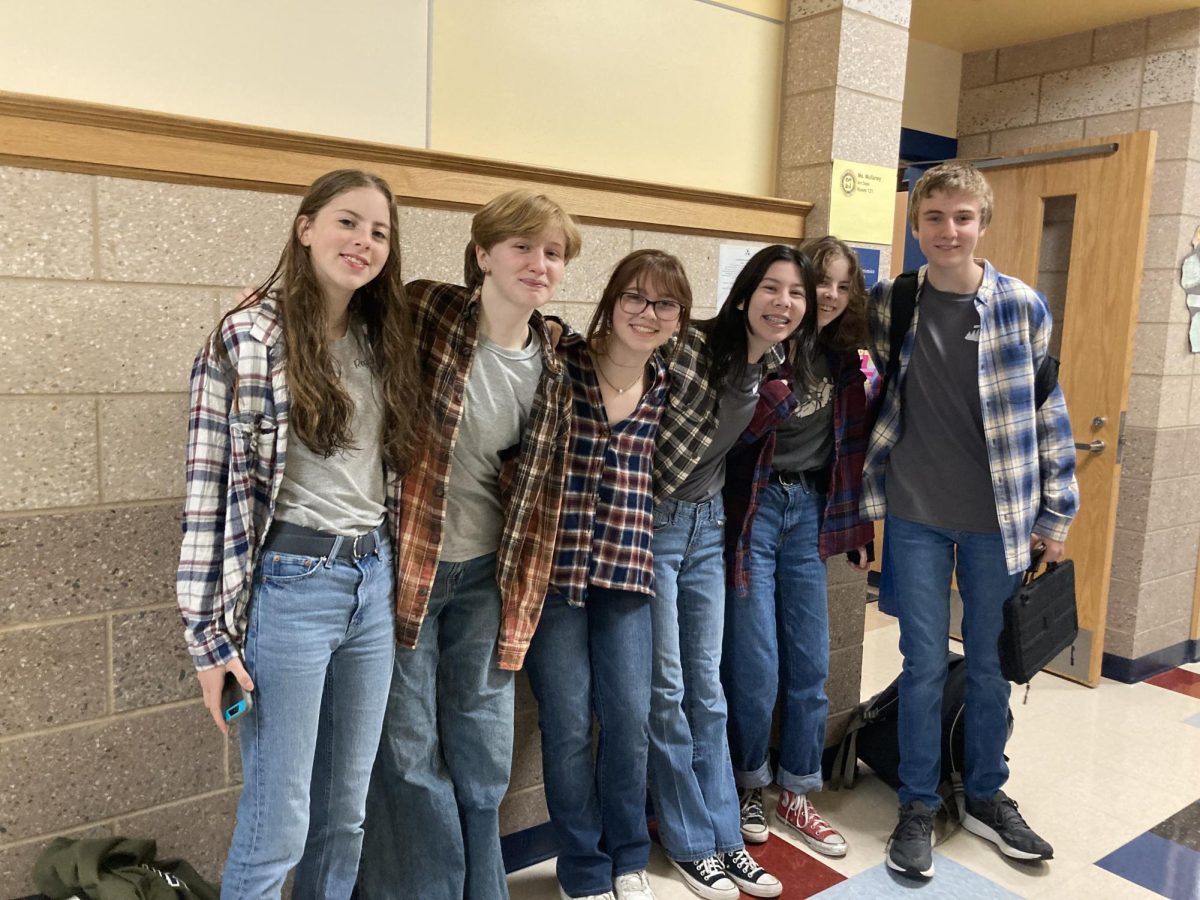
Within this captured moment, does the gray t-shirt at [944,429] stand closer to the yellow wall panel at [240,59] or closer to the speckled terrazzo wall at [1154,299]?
the yellow wall panel at [240,59]

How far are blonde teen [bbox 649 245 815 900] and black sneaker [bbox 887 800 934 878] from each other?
13.3 inches

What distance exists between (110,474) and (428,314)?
0.62 m

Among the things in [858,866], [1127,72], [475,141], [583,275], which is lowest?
[858,866]

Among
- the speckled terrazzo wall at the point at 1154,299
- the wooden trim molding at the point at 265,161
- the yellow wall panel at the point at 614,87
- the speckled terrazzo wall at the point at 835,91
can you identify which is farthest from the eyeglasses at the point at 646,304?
the speckled terrazzo wall at the point at 1154,299

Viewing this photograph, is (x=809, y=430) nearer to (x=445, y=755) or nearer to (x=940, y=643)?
(x=940, y=643)

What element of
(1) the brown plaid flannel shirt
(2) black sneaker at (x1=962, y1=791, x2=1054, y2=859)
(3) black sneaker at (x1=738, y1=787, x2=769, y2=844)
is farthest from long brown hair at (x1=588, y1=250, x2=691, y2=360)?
(2) black sneaker at (x1=962, y1=791, x2=1054, y2=859)

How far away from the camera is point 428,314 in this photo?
159cm

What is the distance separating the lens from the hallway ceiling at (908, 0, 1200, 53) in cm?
324

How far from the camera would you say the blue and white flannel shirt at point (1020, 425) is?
2.03m

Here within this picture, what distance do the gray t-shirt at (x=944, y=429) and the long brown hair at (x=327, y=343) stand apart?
1261 mm

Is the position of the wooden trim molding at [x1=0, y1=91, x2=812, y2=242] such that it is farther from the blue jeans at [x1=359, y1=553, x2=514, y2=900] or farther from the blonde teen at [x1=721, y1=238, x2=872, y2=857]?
the blue jeans at [x1=359, y1=553, x2=514, y2=900]

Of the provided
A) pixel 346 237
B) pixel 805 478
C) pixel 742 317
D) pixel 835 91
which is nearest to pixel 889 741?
pixel 805 478

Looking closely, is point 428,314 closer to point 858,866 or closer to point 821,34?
point 821,34

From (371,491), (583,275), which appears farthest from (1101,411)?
(371,491)
